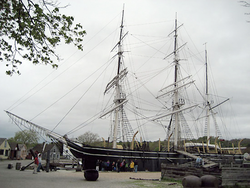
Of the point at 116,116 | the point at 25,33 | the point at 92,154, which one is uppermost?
the point at 25,33

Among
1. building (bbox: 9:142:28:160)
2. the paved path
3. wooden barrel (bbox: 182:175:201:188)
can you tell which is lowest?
building (bbox: 9:142:28:160)

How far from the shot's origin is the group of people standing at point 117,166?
2250 centimetres

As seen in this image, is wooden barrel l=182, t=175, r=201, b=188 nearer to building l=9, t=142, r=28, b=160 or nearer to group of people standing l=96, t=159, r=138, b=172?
group of people standing l=96, t=159, r=138, b=172

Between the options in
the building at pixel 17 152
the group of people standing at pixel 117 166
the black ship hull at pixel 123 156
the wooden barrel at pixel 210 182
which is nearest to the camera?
the wooden barrel at pixel 210 182

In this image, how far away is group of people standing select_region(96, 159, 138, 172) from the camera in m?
22.5

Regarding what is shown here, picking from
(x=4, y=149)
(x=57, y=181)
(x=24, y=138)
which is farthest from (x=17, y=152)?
(x=57, y=181)

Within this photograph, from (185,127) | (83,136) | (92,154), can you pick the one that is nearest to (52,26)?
(92,154)

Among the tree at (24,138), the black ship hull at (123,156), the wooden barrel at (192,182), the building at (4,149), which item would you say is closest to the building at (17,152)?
the building at (4,149)

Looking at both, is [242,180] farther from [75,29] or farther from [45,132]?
[45,132]

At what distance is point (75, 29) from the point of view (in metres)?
10.1

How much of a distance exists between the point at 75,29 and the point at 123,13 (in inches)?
981

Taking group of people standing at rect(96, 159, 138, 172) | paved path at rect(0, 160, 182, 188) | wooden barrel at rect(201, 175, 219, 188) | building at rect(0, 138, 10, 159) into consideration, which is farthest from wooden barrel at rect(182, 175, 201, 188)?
building at rect(0, 138, 10, 159)

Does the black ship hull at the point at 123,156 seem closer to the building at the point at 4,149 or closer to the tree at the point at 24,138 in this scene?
the building at the point at 4,149

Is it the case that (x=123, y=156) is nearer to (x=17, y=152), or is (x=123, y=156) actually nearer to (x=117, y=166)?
(x=117, y=166)
